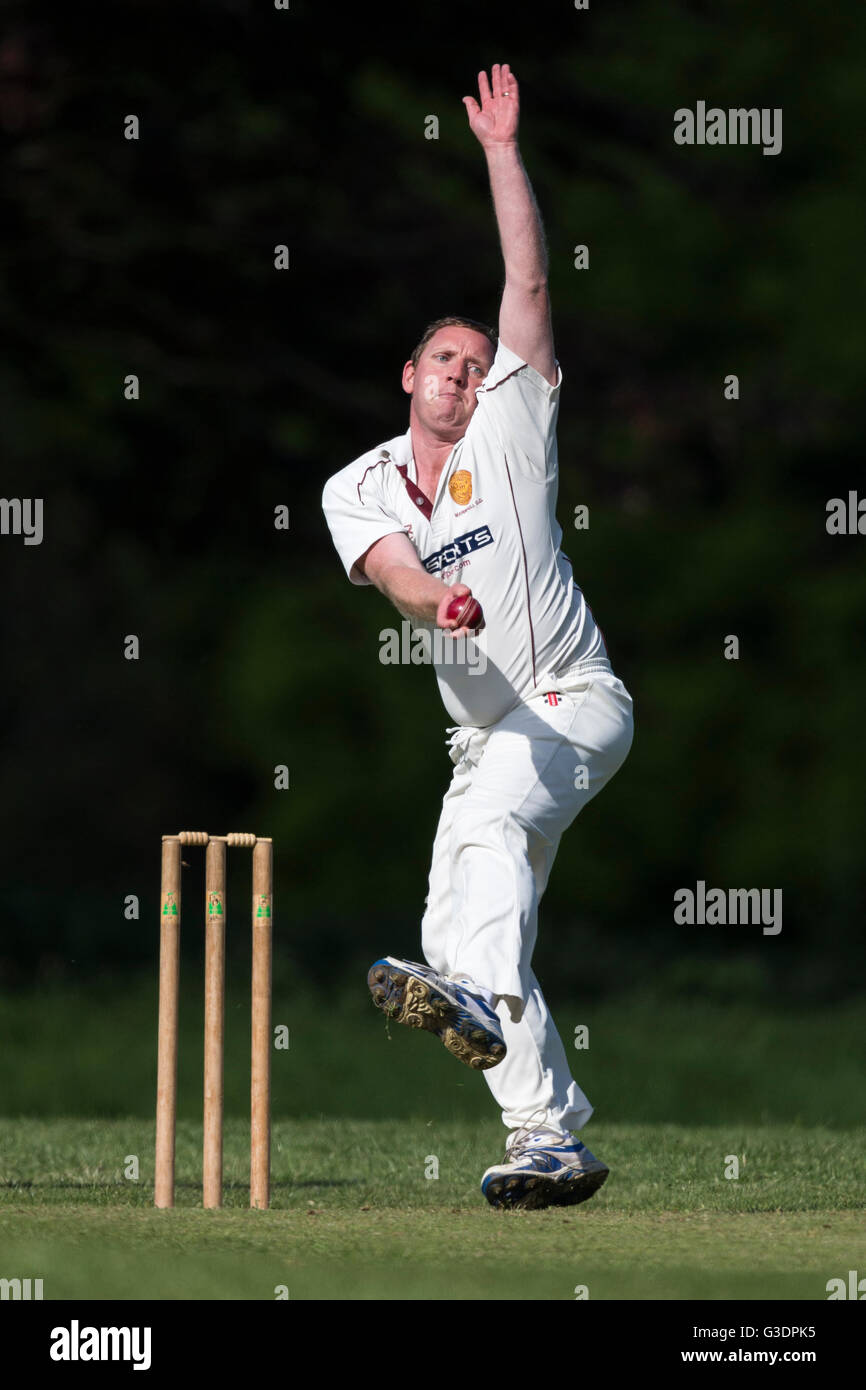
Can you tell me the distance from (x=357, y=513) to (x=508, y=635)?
493 millimetres

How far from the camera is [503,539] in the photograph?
18.2 ft

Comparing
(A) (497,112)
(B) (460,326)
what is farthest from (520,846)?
(A) (497,112)

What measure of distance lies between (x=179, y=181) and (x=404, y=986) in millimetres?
8736

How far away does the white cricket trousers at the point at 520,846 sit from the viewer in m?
5.22

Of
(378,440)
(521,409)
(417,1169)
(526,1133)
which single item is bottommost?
(417,1169)

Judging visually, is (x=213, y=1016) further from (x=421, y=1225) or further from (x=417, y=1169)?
(x=417, y=1169)

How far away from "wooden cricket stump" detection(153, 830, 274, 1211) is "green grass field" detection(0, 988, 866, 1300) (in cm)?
13

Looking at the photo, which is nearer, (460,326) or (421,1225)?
(421,1225)

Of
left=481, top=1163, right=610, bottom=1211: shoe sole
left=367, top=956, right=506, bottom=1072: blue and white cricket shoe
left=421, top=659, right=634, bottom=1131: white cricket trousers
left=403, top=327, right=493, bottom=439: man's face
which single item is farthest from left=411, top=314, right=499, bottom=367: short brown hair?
left=481, top=1163, right=610, bottom=1211: shoe sole

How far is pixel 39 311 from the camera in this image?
13273 millimetres

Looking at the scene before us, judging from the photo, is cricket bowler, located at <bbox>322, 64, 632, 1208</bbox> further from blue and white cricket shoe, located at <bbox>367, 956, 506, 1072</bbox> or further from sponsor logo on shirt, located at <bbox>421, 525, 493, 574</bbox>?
blue and white cricket shoe, located at <bbox>367, 956, 506, 1072</bbox>

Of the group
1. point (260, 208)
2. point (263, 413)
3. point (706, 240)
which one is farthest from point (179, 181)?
point (706, 240)

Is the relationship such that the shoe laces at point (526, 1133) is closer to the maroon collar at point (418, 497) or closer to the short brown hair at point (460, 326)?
the maroon collar at point (418, 497)

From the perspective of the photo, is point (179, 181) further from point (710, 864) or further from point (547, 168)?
point (710, 864)
